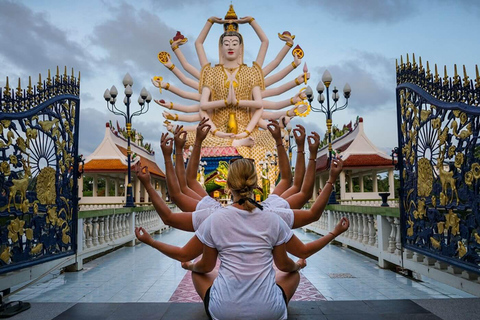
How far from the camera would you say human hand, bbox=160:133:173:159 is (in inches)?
123

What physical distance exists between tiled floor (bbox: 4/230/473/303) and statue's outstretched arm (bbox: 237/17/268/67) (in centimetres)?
1950

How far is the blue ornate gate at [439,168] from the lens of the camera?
443 cm

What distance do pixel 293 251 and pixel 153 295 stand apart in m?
3.11

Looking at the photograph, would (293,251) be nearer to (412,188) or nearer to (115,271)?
(412,188)

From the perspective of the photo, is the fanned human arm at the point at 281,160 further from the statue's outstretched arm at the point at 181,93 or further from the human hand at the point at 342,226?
the statue's outstretched arm at the point at 181,93

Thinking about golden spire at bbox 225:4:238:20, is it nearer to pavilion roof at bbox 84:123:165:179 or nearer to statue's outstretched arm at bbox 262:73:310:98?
statue's outstretched arm at bbox 262:73:310:98

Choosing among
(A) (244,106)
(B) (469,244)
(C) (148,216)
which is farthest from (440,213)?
(A) (244,106)

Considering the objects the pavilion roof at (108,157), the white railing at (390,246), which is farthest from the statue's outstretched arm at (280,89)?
the white railing at (390,246)

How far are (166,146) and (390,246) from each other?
5235mm

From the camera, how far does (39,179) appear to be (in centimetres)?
569

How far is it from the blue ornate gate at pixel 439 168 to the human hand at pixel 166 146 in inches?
127

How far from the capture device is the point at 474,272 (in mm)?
4301

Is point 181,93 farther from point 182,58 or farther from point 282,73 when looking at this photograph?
point 282,73

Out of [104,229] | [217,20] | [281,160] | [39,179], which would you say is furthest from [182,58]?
[281,160]
